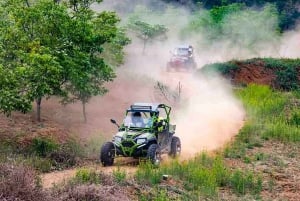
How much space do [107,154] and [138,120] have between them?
1735 millimetres

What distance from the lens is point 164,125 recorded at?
1869 centimetres

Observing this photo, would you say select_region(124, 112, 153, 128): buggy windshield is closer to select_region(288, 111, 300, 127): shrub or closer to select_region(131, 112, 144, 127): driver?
select_region(131, 112, 144, 127): driver

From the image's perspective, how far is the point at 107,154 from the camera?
1720cm

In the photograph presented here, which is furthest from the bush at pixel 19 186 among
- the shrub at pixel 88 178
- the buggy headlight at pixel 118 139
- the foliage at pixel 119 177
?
the buggy headlight at pixel 118 139

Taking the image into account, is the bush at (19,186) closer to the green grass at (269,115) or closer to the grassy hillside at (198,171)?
the grassy hillside at (198,171)

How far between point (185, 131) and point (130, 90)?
32.2 feet

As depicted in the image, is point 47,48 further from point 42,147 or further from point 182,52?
point 182,52

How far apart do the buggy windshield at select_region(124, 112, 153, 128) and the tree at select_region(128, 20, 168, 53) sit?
105ft

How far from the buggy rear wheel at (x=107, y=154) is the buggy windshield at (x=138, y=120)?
1.12 meters

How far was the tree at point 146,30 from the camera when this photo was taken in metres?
50.3

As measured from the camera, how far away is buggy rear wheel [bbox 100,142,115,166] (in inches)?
675

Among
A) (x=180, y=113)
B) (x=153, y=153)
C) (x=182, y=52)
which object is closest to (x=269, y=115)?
(x=180, y=113)

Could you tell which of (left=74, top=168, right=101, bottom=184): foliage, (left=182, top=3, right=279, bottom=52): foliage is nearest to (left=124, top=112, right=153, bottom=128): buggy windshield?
(left=74, top=168, right=101, bottom=184): foliage

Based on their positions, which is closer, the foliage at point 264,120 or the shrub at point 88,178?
the shrub at point 88,178
